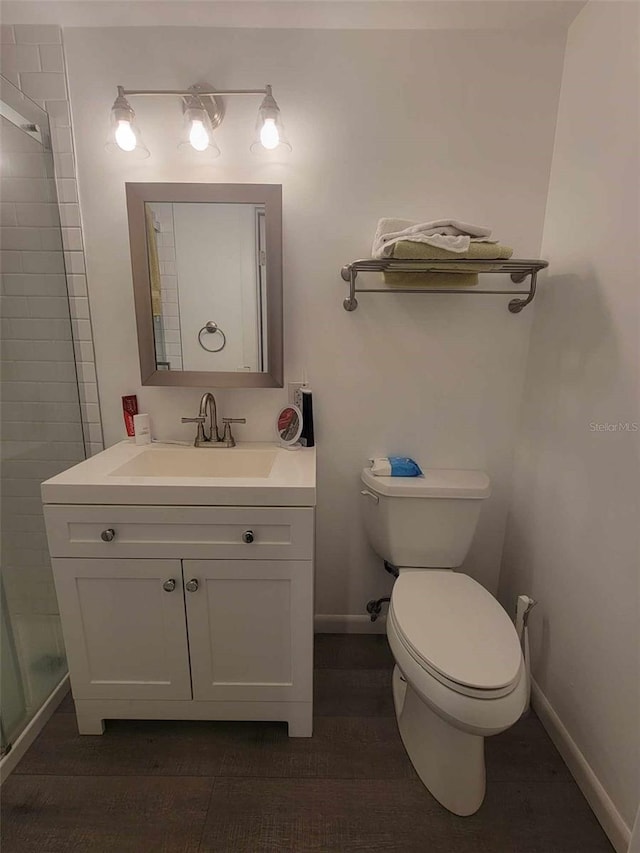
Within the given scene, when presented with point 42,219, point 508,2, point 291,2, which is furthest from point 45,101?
point 508,2

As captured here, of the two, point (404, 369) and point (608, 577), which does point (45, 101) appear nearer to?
point (404, 369)

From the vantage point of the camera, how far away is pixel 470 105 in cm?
123

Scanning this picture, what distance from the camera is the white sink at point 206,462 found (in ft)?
4.46

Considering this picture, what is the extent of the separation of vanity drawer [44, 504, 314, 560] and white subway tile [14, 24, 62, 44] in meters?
1.51

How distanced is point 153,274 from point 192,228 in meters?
0.21

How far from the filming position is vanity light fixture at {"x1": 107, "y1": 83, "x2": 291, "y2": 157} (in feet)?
3.74

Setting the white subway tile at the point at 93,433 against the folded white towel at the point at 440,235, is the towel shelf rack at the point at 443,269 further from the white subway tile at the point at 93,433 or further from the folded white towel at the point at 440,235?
the white subway tile at the point at 93,433

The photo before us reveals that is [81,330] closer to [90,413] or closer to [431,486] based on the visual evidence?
[90,413]

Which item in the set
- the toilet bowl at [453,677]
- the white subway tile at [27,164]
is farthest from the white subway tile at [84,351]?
the toilet bowl at [453,677]

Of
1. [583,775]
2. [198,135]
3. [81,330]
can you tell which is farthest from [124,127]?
[583,775]

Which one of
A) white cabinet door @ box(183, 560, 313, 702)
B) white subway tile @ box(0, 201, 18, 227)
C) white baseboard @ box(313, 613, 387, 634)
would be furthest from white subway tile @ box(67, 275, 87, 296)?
white baseboard @ box(313, 613, 387, 634)

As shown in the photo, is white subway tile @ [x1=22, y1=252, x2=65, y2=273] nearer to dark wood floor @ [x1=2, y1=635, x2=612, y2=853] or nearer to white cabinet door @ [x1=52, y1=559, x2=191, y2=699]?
white cabinet door @ [x1=52, y1=559, x2=191, y2=699]

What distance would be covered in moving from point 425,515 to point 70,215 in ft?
5.48

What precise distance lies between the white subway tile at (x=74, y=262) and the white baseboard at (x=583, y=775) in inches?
89.0
